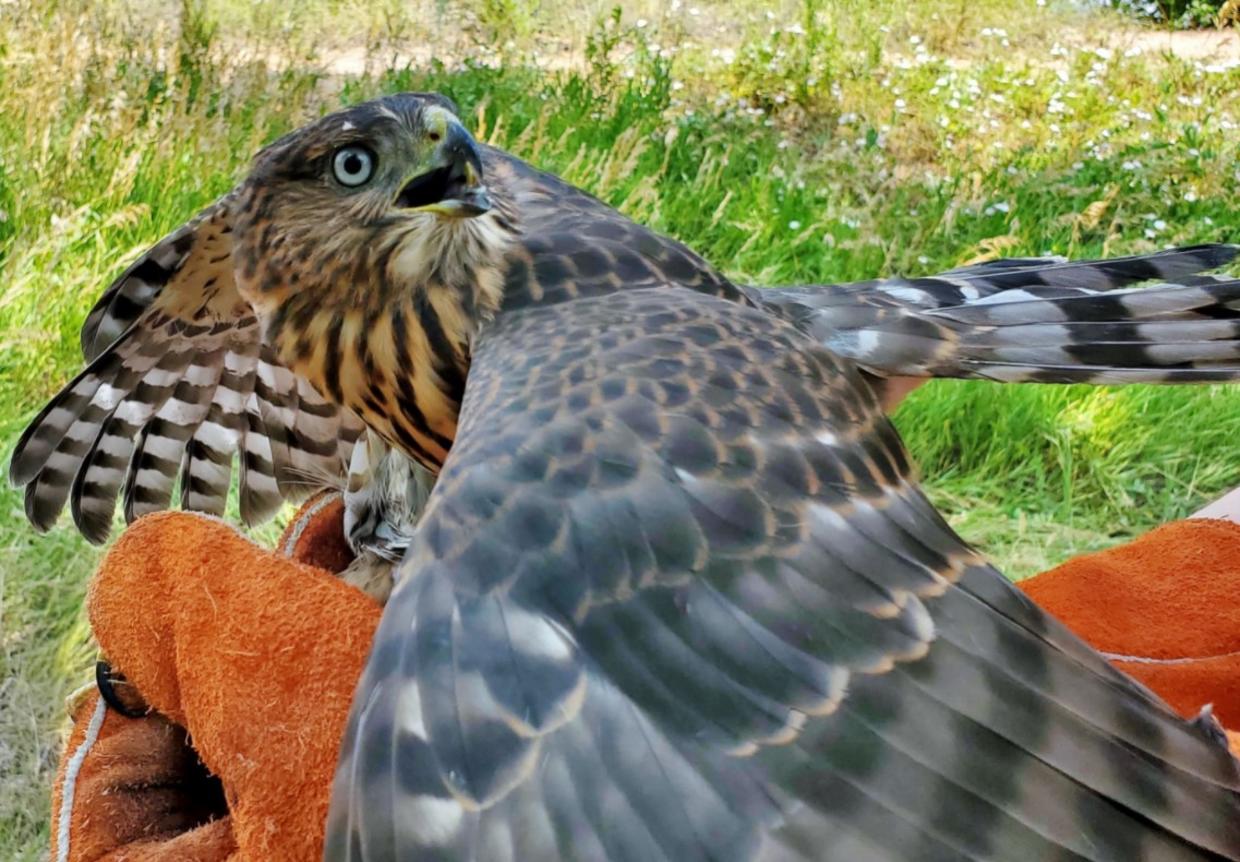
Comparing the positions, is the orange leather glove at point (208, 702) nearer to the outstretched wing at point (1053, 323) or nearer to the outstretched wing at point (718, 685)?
the outstretched wing at point (718, 685)

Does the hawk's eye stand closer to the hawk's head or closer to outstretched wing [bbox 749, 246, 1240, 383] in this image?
the hawk's head

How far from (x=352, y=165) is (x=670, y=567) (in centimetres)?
91

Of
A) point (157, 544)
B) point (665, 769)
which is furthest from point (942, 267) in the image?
point (665, 769)

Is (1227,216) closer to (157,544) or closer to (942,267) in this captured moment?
(942,267)

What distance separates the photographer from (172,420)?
98.3 inches

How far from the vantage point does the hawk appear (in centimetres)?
107

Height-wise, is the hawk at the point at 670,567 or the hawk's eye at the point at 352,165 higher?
the hawk's eye at the point at 352,165

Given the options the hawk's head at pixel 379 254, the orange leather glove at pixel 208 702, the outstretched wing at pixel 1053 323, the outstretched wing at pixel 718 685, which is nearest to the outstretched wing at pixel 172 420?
the hawk's head at pixel 379 254

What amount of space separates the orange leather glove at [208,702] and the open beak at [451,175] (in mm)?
589

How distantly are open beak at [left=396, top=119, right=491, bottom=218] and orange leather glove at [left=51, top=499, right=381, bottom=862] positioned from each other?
0.59 m

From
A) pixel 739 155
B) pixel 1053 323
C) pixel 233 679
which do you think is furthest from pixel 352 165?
pixel 739 155

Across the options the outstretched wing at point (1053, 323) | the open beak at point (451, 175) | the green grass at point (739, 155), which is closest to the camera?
the open beak at point (451, 175)

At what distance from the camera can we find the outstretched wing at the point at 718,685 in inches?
41.7

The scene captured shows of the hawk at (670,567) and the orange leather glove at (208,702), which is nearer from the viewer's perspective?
the hawk at (670,567)
